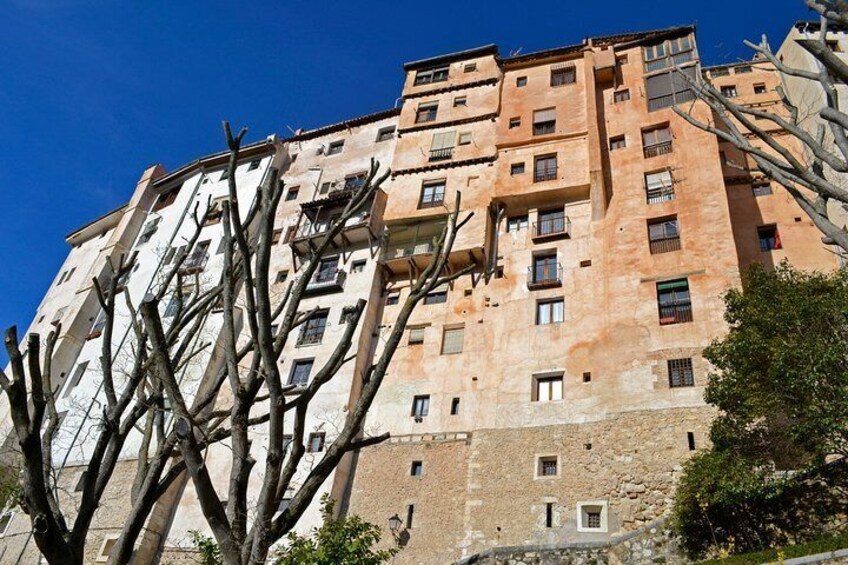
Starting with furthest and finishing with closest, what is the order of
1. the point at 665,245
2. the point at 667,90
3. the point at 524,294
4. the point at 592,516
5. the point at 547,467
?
the point at 667,90 → the point at 524,294 → the point at 665,245 → the point at 547,467 → the point at 592,516

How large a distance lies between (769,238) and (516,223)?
32.1 ft

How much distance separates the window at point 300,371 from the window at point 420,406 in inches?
199

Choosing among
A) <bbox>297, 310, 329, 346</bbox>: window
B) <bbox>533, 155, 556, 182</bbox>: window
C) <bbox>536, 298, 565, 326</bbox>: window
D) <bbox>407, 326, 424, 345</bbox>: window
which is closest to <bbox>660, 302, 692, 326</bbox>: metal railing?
<bbox>536, 298, 565, 326</bbox>: window

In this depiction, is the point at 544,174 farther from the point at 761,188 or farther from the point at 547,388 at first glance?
the point at 547,388

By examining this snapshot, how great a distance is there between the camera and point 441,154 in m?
32.1

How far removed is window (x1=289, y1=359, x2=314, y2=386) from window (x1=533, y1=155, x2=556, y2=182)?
12182 millimetres

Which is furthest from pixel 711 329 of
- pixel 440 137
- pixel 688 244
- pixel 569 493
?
pixel 440 137

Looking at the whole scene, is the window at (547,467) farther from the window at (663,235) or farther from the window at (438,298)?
the window at (663,235)

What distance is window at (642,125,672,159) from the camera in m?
26.9

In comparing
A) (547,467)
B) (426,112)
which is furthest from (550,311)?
(426,112)

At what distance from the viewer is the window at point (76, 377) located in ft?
109

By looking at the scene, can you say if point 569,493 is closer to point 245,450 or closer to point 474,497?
point 474,497

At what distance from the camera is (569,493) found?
62.7 feet

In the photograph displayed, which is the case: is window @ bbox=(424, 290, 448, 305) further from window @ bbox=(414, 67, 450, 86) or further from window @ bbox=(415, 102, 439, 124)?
window @ bbox=(414, 67, 450, 86)
